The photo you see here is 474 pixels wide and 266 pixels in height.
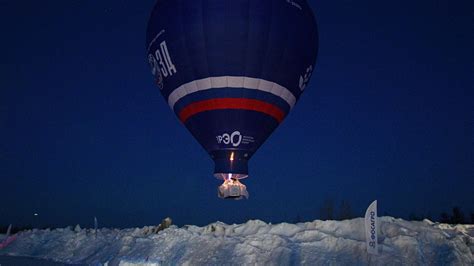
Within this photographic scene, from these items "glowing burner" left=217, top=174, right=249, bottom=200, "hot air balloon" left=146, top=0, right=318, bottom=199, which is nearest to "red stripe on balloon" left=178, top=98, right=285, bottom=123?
"hot air balloon" left=146, top=0, right=318, bottom=199

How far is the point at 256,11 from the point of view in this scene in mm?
21375

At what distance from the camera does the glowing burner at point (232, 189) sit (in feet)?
70.2

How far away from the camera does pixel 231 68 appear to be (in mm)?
21234

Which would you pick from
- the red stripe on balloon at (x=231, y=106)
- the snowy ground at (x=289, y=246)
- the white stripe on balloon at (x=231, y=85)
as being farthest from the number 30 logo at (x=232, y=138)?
the snowy ground at (x=289, y=246)

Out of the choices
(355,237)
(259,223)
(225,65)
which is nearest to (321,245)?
(355,237)

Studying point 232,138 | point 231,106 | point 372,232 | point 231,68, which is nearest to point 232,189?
point 232,138

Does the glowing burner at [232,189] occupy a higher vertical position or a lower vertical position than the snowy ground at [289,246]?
higher

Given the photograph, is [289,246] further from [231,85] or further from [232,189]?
[231,85]

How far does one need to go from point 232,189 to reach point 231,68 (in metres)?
6.05

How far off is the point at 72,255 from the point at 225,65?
45.9ft

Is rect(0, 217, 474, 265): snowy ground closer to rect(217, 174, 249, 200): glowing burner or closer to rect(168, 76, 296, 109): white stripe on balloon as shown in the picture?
rect(217, 174, 249, 200): glowing burner

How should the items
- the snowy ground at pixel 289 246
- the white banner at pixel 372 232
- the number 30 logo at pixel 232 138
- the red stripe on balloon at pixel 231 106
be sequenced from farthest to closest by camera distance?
1. the number 30 logo at pixel 232 138
2. the red stripe on balloon at pixel 231 106
3. the snowy ground at pixel 289 246
4. the white banner at pixel 372 232

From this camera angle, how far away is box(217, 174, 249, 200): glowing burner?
2141cm

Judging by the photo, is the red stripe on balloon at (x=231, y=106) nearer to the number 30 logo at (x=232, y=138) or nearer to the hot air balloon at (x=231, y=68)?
the hot air balloon at (x=231, y=68)
